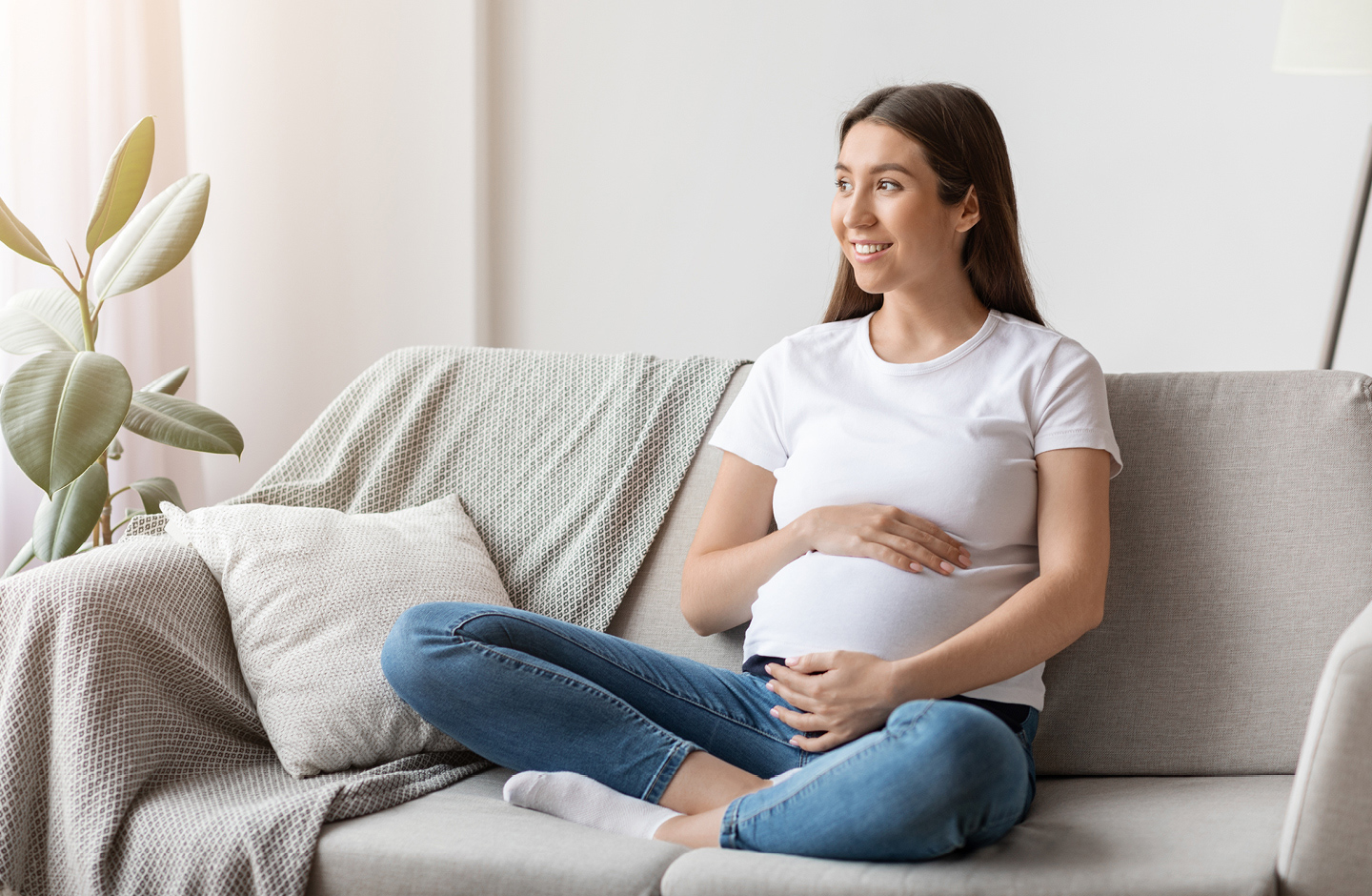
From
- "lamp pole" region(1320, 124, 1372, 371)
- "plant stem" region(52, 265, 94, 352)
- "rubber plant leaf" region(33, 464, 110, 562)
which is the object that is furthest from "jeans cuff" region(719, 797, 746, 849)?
"lamp pole" region(1320, 124, 1372, 371)

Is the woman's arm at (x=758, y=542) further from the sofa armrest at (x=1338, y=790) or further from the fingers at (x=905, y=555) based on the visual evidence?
the sofa armrest at (x=1338, y=790)

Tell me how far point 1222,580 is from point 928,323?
47 cm

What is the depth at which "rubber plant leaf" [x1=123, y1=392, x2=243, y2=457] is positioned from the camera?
6.02 ft

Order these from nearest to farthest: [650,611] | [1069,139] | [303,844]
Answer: [303,844] → [650,611] → [1069,139]

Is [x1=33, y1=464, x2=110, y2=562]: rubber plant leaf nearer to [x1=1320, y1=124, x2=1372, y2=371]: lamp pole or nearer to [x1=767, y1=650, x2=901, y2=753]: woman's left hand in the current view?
[x1=767, y1=650, x2=901, y2=753]: woman's left hand

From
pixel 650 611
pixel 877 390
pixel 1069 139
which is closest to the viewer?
pixel 877 390

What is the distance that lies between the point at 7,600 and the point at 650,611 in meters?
0.76

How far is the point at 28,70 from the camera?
218 centimetres

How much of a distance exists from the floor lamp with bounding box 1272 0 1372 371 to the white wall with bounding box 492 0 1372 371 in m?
0.28

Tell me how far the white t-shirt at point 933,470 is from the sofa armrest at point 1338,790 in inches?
12.6

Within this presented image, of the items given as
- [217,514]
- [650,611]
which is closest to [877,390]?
[650,611]

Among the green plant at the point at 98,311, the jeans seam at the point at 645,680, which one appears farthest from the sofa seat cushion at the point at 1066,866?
the green plant at the point at 98,311

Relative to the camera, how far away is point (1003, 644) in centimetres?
115

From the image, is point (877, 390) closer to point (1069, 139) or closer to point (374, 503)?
point (374, 503)
